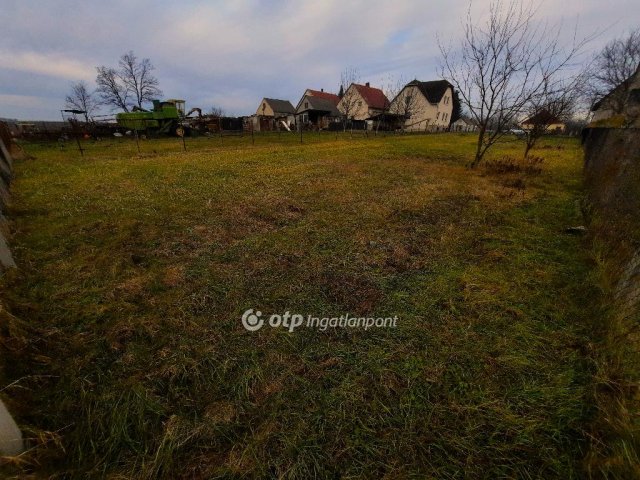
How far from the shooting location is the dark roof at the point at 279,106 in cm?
4738

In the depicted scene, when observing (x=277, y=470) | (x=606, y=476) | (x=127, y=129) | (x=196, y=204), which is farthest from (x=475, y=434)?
(x=127, y=129)

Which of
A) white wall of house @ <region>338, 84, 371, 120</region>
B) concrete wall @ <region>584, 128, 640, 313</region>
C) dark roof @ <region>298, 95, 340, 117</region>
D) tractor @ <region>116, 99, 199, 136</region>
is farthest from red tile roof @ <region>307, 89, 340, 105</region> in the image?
concrete wall @ <region>584, 128, 640, 313</region>

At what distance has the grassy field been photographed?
1.91 meters

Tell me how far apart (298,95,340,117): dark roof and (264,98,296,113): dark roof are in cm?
297

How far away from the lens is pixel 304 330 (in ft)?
A: 9.64

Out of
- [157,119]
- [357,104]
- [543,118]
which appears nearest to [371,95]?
[357,104]

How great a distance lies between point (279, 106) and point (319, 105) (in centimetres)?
731

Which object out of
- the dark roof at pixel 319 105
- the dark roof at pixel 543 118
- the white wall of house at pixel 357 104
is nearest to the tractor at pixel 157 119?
the dark roof at pixel 319 105

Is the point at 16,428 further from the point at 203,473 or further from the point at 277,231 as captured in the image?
the point at 277,231

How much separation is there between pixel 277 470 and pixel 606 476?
190 centimetres

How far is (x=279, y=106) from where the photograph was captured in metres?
48.1

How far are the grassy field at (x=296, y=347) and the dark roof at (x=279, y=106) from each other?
153 ft

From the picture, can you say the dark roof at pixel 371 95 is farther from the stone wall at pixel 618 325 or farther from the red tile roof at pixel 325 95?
the stone wall at pixel 618 325

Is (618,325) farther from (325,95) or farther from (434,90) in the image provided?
(325,95)
